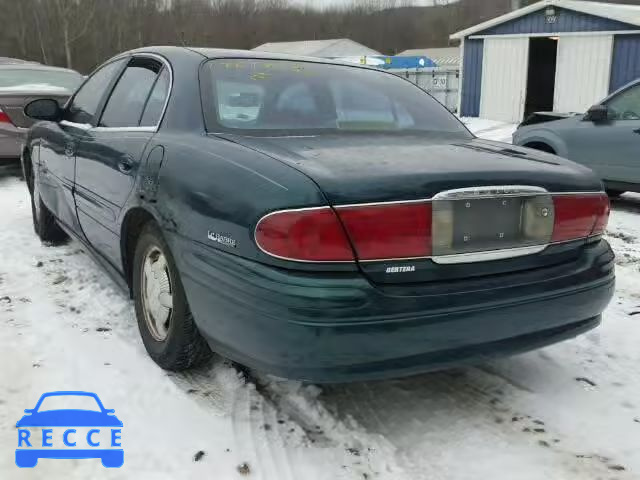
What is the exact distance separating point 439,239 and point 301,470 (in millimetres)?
965

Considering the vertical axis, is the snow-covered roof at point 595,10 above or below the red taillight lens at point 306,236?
above

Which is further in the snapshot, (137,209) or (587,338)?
(587,338)

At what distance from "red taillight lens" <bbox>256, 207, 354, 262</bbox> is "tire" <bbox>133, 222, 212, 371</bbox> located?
0.71 meters

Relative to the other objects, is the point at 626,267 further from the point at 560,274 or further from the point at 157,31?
the point at 157,31

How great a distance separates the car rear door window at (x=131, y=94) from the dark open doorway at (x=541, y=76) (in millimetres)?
17380

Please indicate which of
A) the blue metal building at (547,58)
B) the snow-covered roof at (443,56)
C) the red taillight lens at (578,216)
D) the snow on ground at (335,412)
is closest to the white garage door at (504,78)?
the blue metal building at (547,58)

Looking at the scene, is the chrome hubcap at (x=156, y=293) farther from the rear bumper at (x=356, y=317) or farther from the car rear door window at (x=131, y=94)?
the car rear door window at (x=131, y=94)

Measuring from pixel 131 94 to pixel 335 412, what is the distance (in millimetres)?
2143

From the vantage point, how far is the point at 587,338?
11.4ft

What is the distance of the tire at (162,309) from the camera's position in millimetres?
2725

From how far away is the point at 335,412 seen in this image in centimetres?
269

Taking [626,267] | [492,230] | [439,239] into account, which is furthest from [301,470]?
[626,267]

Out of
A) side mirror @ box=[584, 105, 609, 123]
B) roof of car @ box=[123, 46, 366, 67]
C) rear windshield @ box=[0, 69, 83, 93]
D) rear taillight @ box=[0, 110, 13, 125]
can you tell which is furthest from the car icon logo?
rear windshield @ box=[0, 69, 83, 93]

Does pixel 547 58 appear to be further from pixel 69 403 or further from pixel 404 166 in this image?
pixel 69 403
